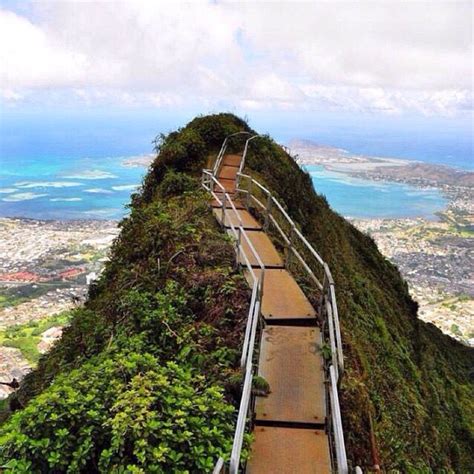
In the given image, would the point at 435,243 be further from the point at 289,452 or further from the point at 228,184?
the point at 289,452

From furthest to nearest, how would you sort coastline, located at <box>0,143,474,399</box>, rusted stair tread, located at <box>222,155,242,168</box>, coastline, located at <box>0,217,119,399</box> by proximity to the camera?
coastline, located at <box>0,143,474,399</box>, coastline, located at <box>0,217,119,399</box>, rusted stair tread, located at <box>222,155,242,168</box>

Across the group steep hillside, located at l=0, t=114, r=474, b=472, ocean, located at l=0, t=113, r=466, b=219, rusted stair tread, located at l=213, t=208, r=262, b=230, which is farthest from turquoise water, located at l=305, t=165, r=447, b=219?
rusted stair tread, located at l=213, t=208, r=262, b=230

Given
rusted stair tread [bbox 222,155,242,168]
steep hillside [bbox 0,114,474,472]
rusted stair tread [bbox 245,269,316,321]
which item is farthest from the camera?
rusted stair tread [bbox 222,155,242,168]

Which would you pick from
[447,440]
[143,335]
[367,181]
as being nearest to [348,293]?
[447,440]

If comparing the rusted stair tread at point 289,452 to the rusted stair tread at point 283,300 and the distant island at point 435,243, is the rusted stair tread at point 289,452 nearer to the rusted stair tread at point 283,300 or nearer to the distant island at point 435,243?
the rusted stair tread at point 283,300

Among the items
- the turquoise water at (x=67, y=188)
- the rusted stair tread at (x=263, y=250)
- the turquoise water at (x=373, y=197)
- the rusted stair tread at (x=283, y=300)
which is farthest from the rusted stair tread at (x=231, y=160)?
the turquoise water at (x=373, y=197)

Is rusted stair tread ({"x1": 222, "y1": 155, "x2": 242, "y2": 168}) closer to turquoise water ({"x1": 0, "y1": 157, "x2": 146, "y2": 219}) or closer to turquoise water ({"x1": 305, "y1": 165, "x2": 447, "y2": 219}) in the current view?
turquoise water ({"x1": 0, "y1": 157, "x2": 146, "y2": 219})

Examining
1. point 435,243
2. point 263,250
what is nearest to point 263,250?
point 263,250
